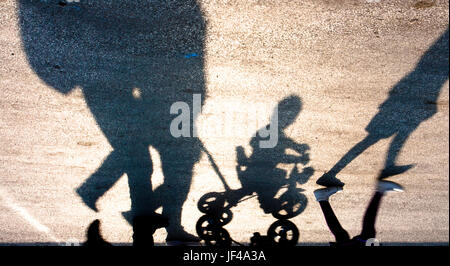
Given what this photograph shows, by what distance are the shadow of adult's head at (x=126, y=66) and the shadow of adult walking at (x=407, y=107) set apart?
284cm

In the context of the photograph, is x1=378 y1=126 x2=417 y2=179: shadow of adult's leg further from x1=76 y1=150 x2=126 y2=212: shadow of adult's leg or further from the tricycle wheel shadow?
x1=76 y1=150 x2=126 y2=212: shadow of adult's leg

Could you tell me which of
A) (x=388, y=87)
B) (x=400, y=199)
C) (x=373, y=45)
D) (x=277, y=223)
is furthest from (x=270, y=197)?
(x=373, y=45)

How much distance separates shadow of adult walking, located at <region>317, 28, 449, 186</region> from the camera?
334 cm

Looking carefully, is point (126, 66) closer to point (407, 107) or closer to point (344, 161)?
point (344, 161)

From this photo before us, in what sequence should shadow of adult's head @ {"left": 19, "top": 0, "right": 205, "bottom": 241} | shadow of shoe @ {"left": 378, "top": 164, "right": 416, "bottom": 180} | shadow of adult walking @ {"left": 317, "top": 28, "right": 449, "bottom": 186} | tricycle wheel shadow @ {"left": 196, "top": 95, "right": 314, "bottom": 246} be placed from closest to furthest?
shadow of adult's head @ {"left": 19, "top": 0, "right": 205, "bottom": 241}
shadow of adult walking @ {"left": 317, "top": 28, "right": 449, "bottom": 186}
tricycle wheel shadow @ {"left": 196, "top": 95, "right": 314, "bottom": 246}
shadow of shoe @ {"left": 378, "top": 164, "right": 416, "bottom": 180}

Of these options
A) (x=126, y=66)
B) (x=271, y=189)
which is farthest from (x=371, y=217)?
(x=126, y=66)

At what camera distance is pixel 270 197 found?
11.9 feet

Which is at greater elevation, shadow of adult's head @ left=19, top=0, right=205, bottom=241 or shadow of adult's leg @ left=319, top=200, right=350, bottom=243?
shadow of adult's head @ left=19, top=0, right=205, bottom=241

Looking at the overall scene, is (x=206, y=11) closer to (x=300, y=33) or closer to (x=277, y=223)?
(x=300, y=33)

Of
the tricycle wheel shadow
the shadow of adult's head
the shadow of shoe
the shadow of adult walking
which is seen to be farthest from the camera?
the shadow of shoe

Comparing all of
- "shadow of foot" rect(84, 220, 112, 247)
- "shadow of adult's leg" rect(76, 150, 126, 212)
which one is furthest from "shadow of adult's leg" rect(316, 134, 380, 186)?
"shadow of foot" rect(84, 220, 112, 247)

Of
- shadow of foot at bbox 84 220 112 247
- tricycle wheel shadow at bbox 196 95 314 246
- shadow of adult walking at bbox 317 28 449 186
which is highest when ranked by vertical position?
shadow of adult walking at bbox 317 28 449 186

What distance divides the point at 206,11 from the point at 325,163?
10.1 ft

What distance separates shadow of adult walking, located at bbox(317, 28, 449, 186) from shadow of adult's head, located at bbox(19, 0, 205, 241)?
112 inches
